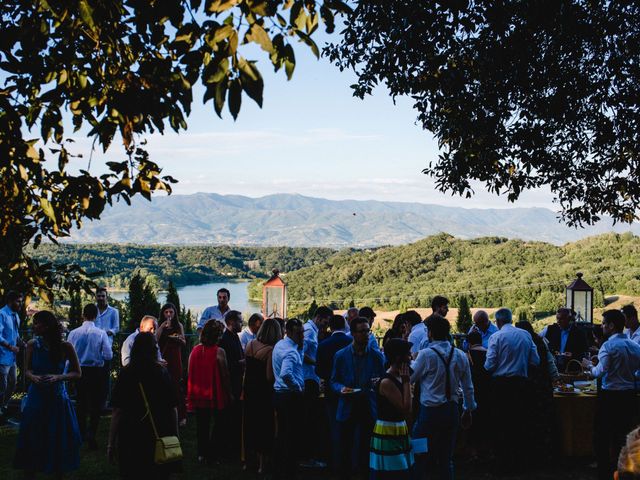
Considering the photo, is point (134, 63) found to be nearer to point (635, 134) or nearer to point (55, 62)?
point (55, 62)

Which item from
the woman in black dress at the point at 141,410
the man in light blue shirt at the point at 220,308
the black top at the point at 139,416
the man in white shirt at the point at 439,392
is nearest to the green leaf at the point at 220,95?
the woman in black dress at the point at 141,410

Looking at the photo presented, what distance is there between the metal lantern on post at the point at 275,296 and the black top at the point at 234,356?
5340mm

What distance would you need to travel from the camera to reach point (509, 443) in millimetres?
8148

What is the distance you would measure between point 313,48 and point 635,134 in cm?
823

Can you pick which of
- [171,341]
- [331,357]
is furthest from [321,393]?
[171,341]

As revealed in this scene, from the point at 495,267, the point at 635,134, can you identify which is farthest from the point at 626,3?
the point at 495,267

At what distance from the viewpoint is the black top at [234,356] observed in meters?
8.95

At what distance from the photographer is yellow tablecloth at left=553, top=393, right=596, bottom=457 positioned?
8.55m

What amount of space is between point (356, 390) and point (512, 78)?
16.6ft

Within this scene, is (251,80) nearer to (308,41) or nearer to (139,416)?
(308,41)

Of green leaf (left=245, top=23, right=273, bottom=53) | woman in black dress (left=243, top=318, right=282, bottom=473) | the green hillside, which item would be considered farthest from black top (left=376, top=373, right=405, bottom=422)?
the green hillside

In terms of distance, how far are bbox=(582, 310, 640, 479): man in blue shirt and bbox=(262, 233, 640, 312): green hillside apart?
86.8 ft

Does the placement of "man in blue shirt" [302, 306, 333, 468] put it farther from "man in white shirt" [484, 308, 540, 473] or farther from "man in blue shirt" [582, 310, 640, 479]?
"man in blue shirt" [582, 310, 640, 479]

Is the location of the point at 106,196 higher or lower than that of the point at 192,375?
higher
